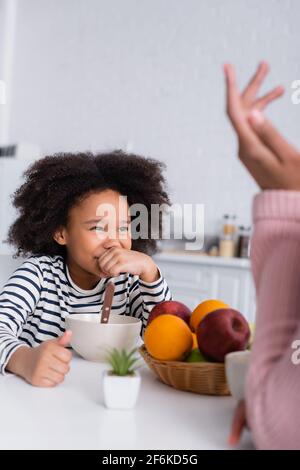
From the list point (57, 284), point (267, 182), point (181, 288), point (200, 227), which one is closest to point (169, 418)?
point (267, 182)

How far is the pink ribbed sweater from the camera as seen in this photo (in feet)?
1.77

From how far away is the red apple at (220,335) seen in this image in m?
0.74

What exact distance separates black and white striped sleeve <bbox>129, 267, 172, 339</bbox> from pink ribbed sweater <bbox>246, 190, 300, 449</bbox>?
665mm

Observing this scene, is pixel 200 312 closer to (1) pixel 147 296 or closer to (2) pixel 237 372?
(2) pixel 237 372

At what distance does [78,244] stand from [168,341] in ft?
2.04

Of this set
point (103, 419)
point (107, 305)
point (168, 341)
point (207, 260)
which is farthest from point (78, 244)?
point (207, 260)

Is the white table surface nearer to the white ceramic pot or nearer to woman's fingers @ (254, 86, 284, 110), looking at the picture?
the white ceramic pot

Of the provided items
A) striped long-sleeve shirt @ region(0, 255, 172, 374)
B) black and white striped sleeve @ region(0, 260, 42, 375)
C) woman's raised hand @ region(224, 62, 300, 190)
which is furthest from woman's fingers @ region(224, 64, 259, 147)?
striped long-sleeve shirt @ region(0, 255, 172, 374)

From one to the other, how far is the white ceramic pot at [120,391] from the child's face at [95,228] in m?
0.66

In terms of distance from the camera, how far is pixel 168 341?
30.4 inches

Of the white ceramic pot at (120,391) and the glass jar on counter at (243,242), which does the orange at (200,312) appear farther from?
the glass jar on counter at (243,242)

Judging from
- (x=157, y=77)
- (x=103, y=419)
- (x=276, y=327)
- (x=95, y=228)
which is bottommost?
(x=103, y=419)

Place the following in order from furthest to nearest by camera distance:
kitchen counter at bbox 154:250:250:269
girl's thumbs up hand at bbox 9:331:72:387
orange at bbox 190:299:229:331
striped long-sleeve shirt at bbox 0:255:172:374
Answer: kitchen counter at bbox 154:250:250:269, striped long-sleeve shirt at bbox 0:255:172:374, orange at bbox 190:299:229:331, girl's thumbs up hand at bbox 9:331:72:387

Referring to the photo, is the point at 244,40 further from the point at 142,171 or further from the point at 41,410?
the point at 41,410
